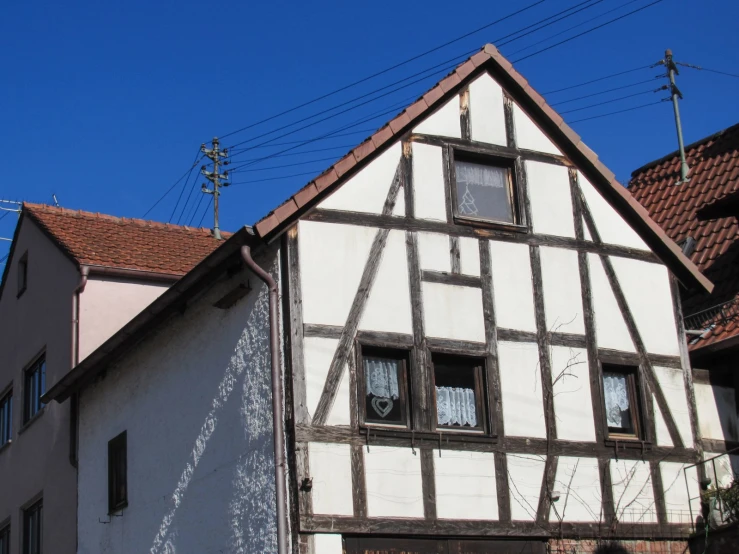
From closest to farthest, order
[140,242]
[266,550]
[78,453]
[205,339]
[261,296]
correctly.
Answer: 1. [266,550]
2. [261,296]
3. [205,339]
4. [78,453]
5. [140,242]

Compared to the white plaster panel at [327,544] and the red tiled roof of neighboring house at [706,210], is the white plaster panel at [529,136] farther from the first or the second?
the white plaster panel at [327,544]

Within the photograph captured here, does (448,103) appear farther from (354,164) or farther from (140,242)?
(140,242)

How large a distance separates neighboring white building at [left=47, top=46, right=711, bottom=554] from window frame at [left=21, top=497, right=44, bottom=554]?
3214 millimetres

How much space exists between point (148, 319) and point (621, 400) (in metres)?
6.06

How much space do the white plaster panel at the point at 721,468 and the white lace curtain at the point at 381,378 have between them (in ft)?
14.1

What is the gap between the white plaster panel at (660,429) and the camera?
15234 mm

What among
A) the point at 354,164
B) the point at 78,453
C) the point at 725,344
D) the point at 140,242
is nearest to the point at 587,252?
the point at 725,344

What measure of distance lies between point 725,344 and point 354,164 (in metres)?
5.37

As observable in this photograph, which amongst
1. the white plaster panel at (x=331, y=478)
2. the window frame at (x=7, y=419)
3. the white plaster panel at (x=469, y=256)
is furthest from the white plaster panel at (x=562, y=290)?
the window frame at (x=7, y=419)

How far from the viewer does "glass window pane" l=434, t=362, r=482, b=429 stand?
14.1 metres

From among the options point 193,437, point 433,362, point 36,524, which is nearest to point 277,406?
point 433,362

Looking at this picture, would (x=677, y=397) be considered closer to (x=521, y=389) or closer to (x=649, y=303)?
(x=649, y=303)

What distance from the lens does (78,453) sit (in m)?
18.5

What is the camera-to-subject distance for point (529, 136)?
16.1 meters
